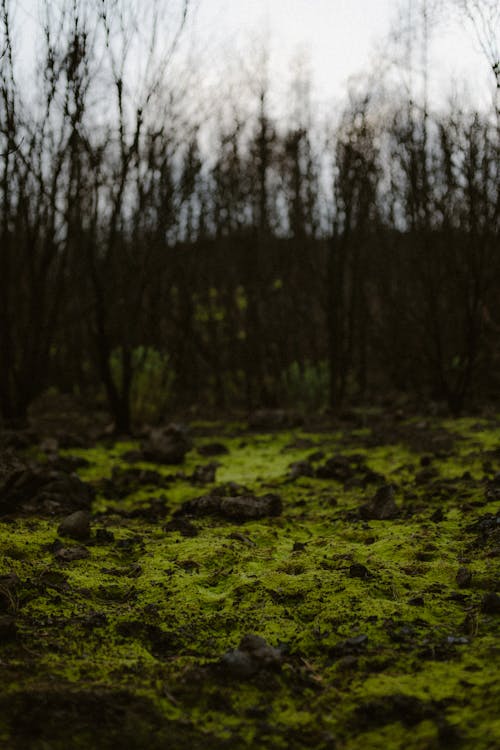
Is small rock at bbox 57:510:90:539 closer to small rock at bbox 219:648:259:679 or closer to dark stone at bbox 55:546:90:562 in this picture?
dark stone at bbox 55:546:90:562

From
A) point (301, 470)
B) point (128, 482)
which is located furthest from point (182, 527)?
point (301, 470)

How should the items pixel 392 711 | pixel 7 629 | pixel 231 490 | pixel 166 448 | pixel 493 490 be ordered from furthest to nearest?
pixel 166 448
pixel 231 490
pixel 493 490
pixel 7 629
pixel 392 711

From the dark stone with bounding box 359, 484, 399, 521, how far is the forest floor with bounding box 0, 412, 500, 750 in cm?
1

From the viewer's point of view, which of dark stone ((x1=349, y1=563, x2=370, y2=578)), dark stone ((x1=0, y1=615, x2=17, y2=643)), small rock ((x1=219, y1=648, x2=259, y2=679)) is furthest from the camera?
dark stone ((x1=349, y1=563, x2=370, y2=578))

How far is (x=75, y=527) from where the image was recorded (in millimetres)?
2418

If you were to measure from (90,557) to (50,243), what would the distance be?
352 cm

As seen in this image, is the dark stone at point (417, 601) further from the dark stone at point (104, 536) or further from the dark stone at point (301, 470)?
the dark stone at point (301, 470)

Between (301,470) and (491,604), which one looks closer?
(491,604)

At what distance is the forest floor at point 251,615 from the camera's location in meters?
1.22

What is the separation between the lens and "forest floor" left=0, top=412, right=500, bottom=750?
1221mm

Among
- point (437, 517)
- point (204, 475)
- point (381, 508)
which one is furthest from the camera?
point (204, 475)

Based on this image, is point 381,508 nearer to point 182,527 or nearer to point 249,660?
point 182,527

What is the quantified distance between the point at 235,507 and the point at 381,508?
26.8 inches

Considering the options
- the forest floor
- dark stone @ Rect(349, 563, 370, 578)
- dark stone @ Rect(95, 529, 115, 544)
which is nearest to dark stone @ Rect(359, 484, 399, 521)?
the forest floor
